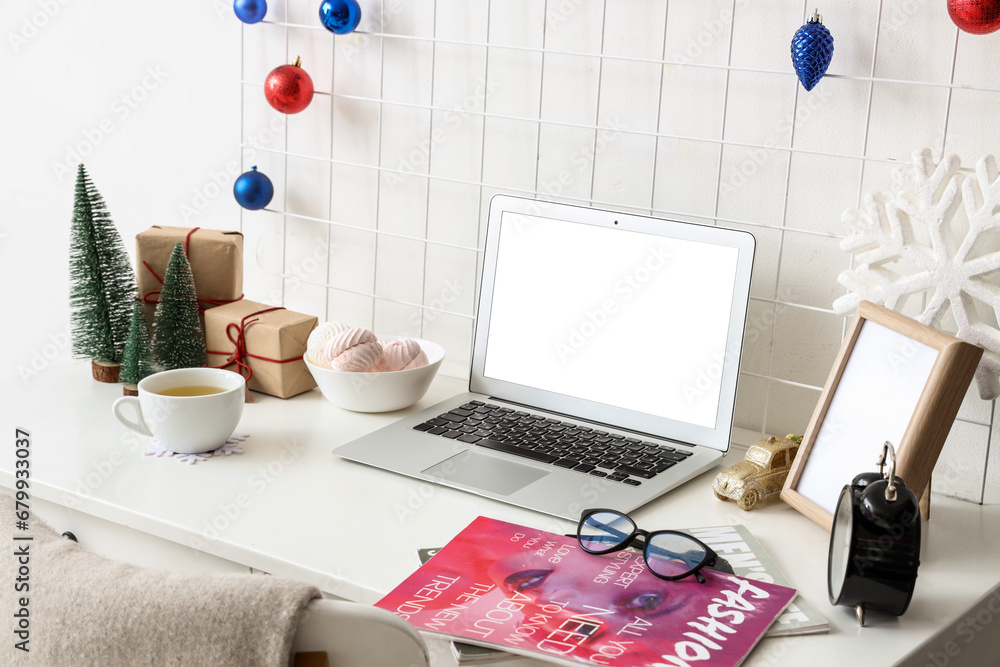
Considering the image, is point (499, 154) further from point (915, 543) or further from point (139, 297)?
point (915, 543)

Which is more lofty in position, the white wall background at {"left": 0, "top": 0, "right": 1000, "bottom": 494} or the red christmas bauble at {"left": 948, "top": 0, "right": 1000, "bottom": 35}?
the red christmas bauble at {"left": 948, "top": 0, "right": 1000, "bottom": 35}

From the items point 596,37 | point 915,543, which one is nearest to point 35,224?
point 596,37

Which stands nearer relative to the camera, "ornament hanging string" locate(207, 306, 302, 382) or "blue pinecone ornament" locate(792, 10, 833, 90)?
"blue pinecone ornament" locate(792, 10, 833, 90)

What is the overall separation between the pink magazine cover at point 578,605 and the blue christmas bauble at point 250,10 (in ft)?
2.93

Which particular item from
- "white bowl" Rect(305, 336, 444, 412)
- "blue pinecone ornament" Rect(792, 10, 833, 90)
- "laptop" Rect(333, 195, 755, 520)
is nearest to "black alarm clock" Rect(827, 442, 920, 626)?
"laptop" Rect(333, 195, 755, 520)

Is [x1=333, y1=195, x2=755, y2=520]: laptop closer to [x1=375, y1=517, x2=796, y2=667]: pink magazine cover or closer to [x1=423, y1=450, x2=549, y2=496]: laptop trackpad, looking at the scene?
[x1=423, y1=450, x2=549, y2=496]: laptop trackpad

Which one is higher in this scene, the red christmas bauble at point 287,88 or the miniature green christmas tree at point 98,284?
the red christmas bauble at point 287,88

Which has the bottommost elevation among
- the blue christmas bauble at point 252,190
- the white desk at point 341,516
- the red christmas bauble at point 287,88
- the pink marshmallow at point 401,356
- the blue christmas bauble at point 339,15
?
the white desk at point 341,516

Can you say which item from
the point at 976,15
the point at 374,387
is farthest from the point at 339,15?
the point at 976,15

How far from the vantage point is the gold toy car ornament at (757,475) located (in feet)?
3.13

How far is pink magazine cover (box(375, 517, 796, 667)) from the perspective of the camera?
692 mm

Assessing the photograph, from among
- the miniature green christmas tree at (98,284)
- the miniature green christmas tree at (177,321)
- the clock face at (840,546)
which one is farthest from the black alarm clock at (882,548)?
the miniature green christmas tree at (98,284)

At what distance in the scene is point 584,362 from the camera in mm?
1144

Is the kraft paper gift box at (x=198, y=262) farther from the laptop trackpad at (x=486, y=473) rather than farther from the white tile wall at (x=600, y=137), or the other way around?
the laptop trackpad at (x=486, y=473)
